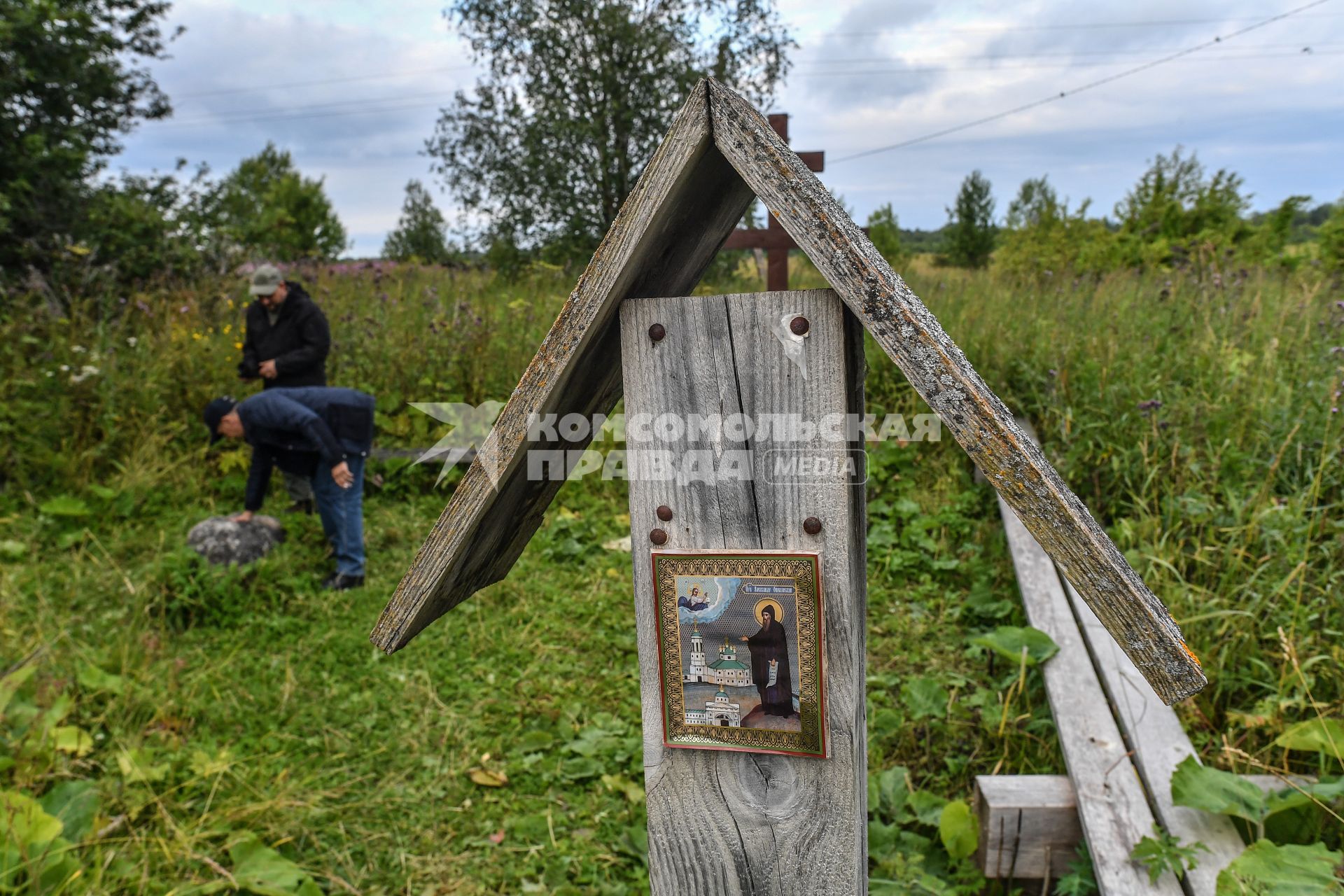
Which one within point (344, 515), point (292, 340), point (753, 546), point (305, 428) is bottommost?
point (344, 515)

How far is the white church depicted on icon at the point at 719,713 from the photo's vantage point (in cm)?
122

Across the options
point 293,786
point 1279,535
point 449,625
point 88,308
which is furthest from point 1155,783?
point 88,308

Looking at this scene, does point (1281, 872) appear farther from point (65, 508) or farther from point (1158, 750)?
point (65, 508)

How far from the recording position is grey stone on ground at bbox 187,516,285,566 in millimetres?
5000

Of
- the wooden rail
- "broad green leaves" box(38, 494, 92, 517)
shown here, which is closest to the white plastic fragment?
the wooden rail

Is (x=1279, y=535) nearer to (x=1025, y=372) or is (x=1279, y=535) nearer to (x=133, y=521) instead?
(x=1025, y=372)

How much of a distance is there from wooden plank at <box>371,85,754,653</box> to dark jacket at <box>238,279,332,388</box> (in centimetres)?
474

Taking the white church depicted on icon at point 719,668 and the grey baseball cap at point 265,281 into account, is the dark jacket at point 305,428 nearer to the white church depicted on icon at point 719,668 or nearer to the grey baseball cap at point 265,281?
the grey baseball cap at point 265,281

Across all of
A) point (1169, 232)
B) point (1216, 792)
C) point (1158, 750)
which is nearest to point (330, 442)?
point (1158, 750)

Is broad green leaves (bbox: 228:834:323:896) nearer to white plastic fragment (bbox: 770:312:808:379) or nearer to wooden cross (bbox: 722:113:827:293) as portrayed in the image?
white plastic fragment (bbox: 770:312:808:379)

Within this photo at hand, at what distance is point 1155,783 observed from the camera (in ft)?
7.80

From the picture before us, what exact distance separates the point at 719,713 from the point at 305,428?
13.5 ft

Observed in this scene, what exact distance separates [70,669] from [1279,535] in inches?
210

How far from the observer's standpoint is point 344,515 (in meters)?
4.88
